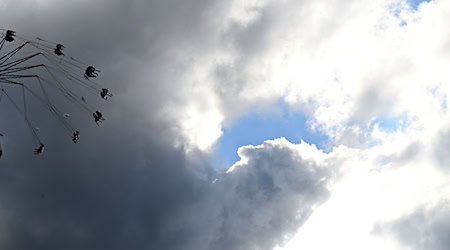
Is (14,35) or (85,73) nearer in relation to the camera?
(14,35)

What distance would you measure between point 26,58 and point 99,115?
76.6 feet

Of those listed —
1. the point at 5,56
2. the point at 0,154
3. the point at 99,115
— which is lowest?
the point at 0,154

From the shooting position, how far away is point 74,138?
8400 centimetres

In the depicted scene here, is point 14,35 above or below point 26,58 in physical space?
above

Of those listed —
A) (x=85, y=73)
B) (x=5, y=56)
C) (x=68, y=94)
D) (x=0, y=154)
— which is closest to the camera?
(x=5, y=56)

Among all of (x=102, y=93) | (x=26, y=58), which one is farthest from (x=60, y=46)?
(x=26, y=58)

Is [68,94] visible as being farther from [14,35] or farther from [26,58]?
[14,35]

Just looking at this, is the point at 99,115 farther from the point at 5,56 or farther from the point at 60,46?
the point at 5,56

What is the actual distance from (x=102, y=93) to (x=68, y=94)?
53.3 ft

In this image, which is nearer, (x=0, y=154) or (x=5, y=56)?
(x=5, y=56)

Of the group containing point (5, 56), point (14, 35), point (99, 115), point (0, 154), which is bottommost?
point (0, 154)

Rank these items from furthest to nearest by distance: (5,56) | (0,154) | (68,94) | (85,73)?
(85,73)
(0,154)
(68,94)
(5,56)

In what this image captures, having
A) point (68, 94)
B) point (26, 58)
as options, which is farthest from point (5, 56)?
point (68, 94)

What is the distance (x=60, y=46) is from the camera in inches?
3346
